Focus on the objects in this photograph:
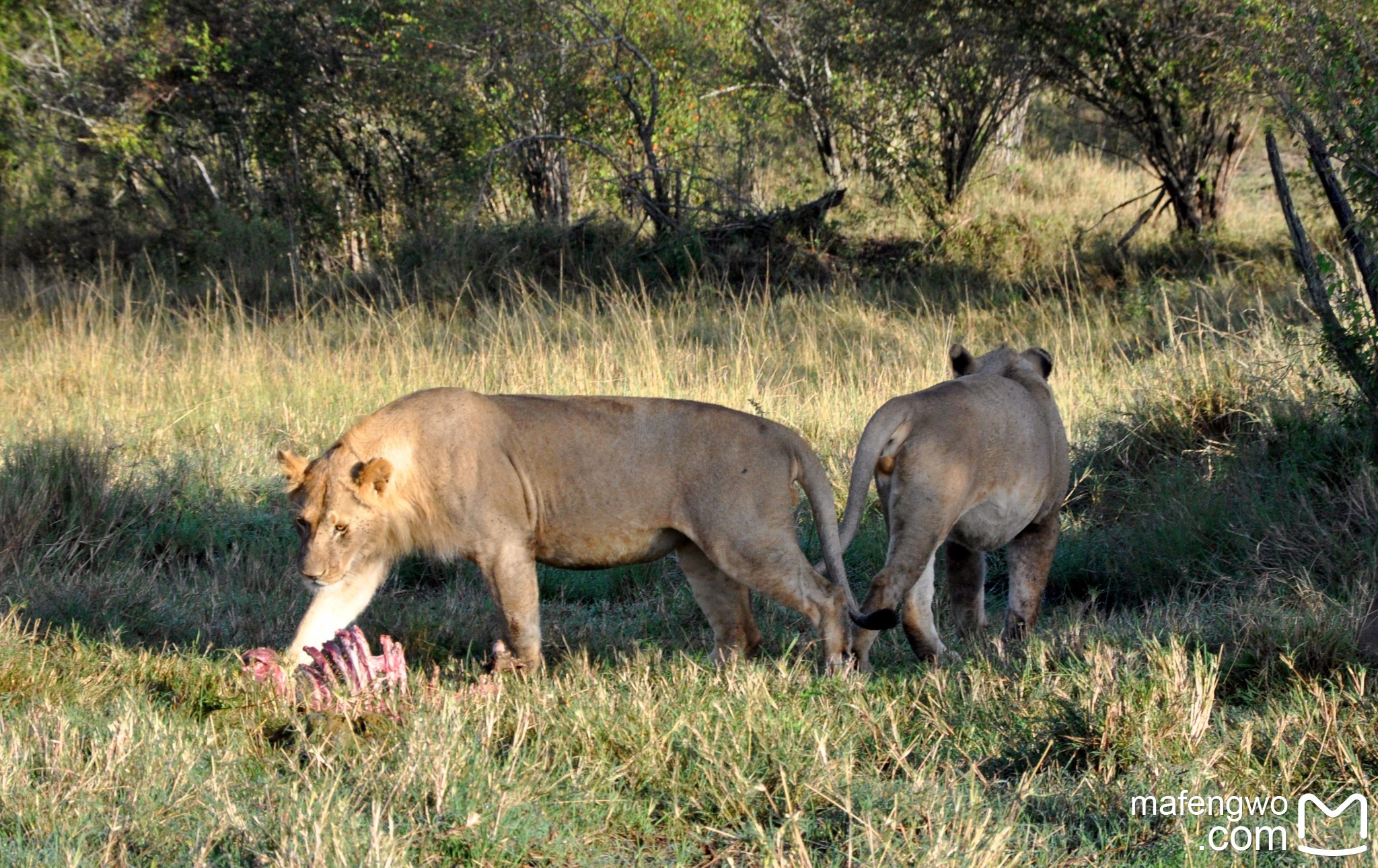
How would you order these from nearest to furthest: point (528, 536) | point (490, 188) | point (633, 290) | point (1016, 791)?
point (1016, 791) → point (528, 536) → point (633, 290) → point (490, 188)

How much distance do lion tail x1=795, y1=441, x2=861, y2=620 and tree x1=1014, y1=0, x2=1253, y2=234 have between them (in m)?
7.78

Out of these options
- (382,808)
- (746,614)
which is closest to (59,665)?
(382,808)

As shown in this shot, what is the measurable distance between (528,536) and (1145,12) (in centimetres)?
974

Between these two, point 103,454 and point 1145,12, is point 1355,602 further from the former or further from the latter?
point 1145,12

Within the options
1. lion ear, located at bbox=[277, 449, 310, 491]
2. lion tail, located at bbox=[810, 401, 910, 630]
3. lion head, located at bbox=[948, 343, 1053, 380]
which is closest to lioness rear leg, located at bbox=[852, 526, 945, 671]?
lion tail, located at bbox=[810, 401, 910, 630]

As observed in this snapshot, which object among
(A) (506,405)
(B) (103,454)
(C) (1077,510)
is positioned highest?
(A) (506,405)

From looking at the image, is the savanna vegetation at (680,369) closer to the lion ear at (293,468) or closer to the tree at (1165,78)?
the tree at (1165,78)

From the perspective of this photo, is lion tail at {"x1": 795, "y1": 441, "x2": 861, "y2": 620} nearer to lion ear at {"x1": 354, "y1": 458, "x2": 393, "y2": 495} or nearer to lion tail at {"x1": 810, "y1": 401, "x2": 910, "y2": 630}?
lion tail at {"x1": 810, "y1": 401, "x2": 910, "y2": 630}

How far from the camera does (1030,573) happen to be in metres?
5.12

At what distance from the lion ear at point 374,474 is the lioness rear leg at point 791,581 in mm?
1083

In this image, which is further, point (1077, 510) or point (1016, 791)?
point (1077, 510)

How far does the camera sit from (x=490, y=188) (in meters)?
15.2

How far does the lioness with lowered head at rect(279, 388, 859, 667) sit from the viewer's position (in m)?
4.29

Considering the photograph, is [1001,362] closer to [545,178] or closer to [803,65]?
[803,65]
